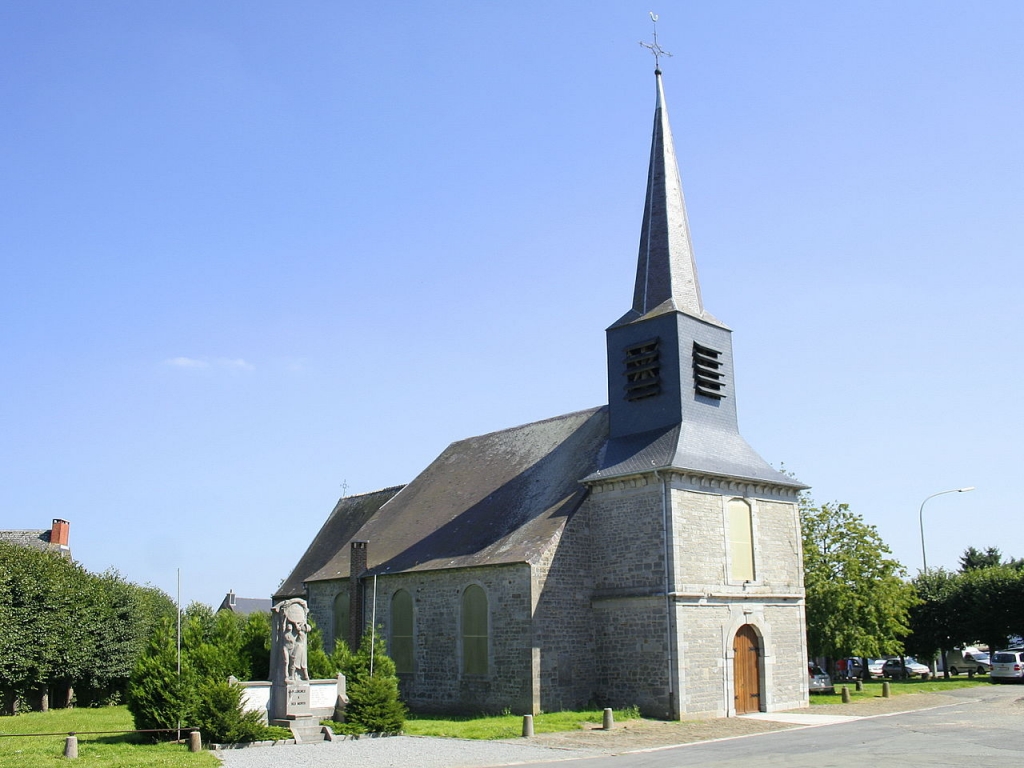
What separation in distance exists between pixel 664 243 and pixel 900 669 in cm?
2886

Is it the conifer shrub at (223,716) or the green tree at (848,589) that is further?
the green tree at (848,589)

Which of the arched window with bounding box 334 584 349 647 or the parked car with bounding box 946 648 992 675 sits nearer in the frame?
the arched window with bounding box 334 584 349 647

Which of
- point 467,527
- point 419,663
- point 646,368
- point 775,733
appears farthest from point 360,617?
point 775,733

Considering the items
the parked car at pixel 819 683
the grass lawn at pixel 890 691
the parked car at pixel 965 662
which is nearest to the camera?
the grass lawn at pixel 890 691

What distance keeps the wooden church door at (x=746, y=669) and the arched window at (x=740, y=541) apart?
1.36 m

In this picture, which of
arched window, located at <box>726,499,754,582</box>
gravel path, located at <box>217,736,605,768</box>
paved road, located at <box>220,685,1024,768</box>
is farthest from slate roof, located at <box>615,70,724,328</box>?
gravel path, located at <box>217,736,605,768</box>

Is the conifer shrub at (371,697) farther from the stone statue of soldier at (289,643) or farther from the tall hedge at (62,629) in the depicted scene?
the tall hedge at (62,629)

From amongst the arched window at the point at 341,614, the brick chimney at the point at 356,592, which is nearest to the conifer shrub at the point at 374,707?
the brick chimney at the point at 356,592

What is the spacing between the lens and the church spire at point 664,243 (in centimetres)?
2578

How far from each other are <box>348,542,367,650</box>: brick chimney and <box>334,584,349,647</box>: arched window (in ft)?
2.47

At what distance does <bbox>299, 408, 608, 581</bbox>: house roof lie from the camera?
2458cm

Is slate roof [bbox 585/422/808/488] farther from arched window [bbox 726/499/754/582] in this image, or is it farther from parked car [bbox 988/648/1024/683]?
parked car [bbox 988/648/1024/683]

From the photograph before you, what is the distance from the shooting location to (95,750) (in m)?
17.4

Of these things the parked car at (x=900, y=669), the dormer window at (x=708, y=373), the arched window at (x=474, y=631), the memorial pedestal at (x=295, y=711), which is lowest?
the parked car at (x=900, y=669)
